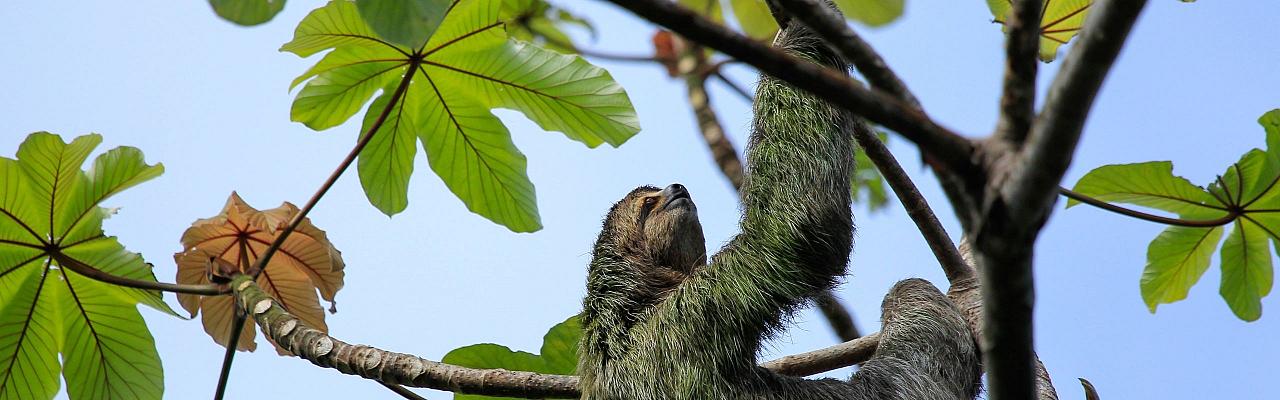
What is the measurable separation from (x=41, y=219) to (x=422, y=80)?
206cm

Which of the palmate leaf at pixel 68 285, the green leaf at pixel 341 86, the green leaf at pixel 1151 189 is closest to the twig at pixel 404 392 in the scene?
the palmate leaf at pixel 68 285

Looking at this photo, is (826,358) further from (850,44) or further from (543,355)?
(850,44)

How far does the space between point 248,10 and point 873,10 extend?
3.42m

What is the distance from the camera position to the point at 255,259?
6.29 meters

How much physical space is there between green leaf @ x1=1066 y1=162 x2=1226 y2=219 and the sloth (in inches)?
41.8

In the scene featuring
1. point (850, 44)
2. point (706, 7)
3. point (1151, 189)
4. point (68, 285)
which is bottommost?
point (850, 44)

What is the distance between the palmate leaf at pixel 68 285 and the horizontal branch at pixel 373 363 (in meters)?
0.69

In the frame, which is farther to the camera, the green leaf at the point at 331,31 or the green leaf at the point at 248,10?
the green leaf at the point at 331,31

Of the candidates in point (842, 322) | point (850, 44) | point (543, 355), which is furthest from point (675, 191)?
point (850, 44)

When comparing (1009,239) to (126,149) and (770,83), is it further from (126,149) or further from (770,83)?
(126,149)

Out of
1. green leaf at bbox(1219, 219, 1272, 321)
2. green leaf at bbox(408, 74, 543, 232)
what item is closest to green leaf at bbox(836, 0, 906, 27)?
green leaf at bbox(408, 74, 543, 232)

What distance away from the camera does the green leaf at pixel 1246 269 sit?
19.0 ft

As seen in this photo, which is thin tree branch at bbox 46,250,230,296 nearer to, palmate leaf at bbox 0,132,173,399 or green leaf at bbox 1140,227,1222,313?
palmate leaf at bbox 0,132,173,399

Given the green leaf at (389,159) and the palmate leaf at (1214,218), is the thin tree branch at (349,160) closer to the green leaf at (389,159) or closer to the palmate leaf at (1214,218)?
the green leaf at (389,159)
